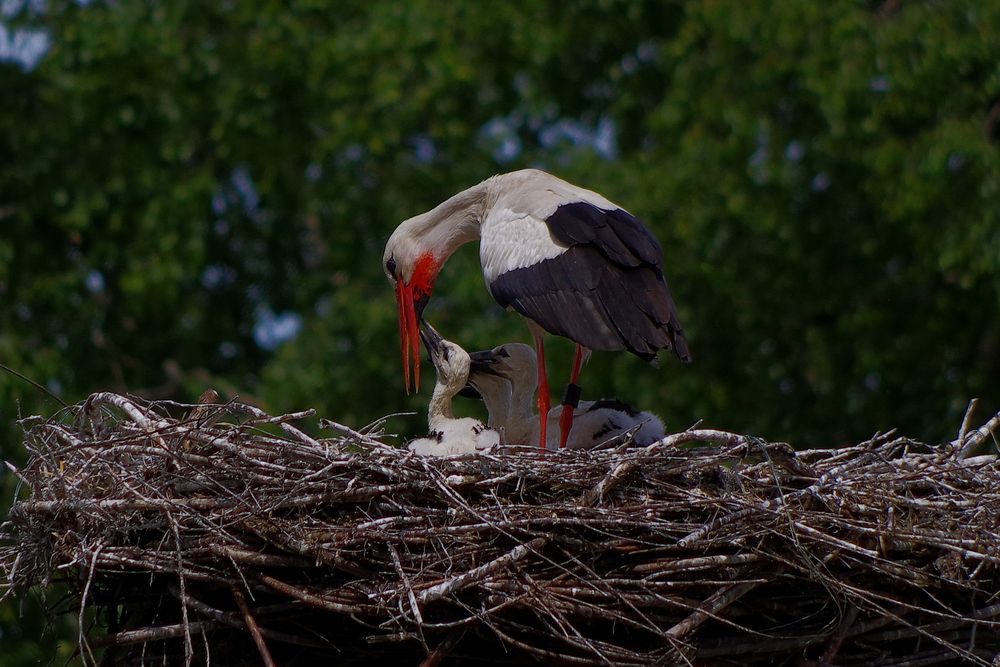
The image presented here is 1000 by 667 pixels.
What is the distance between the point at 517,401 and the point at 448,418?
394 millimetres

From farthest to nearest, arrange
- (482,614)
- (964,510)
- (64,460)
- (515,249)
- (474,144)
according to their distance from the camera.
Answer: (474,144) < (515,249) < (64,460) < (964,510) < (482,614)

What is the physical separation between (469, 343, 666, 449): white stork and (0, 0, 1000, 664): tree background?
385 centimetres

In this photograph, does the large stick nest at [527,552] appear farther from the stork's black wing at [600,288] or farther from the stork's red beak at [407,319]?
the stork's red beak at [407,319]

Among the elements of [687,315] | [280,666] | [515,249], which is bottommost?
[687,315]

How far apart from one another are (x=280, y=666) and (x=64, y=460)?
1.01 metres

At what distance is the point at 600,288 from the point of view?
250 inches

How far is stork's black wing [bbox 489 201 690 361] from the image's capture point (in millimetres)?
6195

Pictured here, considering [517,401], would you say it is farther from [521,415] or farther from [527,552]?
[527,552]

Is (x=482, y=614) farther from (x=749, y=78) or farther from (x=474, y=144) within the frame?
(x=474, y=144)

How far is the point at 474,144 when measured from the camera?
13.4m

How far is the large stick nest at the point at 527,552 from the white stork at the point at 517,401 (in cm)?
143

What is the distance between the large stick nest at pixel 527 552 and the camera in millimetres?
5191

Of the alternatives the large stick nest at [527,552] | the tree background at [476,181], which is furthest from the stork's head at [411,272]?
the tree background at [476,181]

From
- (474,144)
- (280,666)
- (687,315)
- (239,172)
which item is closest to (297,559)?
(280,666)
